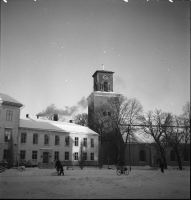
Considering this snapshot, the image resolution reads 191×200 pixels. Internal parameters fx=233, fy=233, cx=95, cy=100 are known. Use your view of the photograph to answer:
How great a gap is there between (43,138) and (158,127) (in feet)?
30.8

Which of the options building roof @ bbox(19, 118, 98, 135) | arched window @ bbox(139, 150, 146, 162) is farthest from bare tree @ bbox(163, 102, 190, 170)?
arched window @ bbox(139, 150, 146, 162)

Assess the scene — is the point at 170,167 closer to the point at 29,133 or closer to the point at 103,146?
the point at 29,133

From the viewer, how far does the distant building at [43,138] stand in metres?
13.2

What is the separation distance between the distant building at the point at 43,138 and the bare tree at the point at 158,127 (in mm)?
5400

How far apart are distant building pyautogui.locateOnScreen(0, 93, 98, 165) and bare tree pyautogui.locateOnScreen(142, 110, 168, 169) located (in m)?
5.40

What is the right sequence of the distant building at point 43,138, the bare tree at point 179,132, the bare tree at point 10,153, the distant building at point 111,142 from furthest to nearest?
the bare tree at point 10,153
the distant building at point 43,138
the distant building at point 111,142
the bare tree at point 179,132

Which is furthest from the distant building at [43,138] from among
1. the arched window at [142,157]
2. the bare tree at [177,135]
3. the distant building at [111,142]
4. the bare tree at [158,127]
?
the bare tree at [177,135]

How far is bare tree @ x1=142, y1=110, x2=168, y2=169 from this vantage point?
6.91 meters

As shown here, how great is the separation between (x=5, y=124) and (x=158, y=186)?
1316cm

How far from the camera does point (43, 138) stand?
1473 cm

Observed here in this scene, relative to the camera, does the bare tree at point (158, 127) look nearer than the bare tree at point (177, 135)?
No

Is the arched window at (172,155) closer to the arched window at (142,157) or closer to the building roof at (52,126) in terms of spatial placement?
the building roof at (52,126)

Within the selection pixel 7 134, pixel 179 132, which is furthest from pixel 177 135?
pixel 7 134

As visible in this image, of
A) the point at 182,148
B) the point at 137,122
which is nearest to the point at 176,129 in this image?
the point at 182,148
